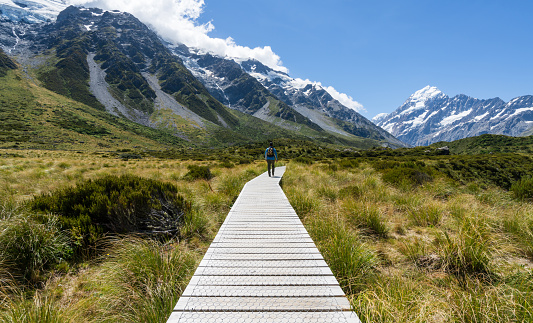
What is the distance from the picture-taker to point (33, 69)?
17938cm

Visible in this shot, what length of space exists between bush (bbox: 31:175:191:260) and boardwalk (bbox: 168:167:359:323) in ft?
6.73

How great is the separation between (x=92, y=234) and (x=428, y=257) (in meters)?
6.90

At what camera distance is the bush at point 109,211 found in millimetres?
4820

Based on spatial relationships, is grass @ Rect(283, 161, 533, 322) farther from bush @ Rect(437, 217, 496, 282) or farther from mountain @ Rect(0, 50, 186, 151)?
mountain @ Rect(0, 50, 186, 151)

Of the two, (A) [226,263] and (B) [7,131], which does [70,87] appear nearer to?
(B) [7,131]

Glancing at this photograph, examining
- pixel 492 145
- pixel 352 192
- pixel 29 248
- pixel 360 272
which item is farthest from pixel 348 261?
pixel 492 145

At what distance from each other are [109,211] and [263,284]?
424 centimetres

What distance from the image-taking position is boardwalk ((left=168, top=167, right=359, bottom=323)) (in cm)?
225

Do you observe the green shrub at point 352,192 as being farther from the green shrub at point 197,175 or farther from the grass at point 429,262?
the green shrub at point 197,175

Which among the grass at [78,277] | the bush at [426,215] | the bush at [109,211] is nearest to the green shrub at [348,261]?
the grass at [78,277]

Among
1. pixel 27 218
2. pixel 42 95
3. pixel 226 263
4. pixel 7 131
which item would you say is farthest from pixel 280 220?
pixel 42 95

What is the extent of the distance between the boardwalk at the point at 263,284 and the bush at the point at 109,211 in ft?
6.73


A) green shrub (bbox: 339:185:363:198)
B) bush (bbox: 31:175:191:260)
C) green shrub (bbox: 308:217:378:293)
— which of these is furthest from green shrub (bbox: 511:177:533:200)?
bush (bbox: 31:175:191:260)

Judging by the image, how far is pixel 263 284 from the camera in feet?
9.08
